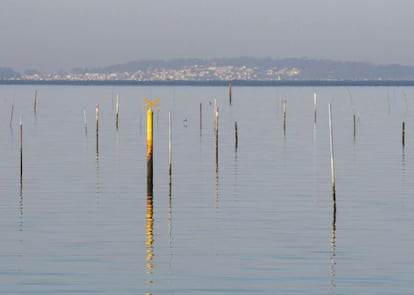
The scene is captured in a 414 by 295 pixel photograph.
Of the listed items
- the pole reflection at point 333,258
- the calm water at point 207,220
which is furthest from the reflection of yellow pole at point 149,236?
the pole reflection at point 333,258

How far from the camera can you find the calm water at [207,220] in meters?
29.0

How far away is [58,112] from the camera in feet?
443

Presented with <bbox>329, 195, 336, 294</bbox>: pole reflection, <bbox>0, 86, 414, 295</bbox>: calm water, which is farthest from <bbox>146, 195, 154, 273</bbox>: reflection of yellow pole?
<bbox>329, 195, 336, 294</bbox>: pole reflection

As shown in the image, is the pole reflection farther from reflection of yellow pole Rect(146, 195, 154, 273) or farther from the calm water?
reflection of yellow pole Rect(146, 195, 154, 273)

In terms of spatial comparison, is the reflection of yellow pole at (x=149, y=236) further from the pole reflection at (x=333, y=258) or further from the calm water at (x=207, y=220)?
the pole reflection at (x=333, y=258)

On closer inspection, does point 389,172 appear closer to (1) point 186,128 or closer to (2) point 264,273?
(2) point 264,273

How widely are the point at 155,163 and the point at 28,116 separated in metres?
61.9

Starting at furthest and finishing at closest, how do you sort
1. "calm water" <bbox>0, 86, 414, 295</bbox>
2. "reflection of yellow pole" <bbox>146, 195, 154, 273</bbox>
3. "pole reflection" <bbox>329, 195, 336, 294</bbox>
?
"reflection of yellow pole" <bbox>146, 195, 154, 273</bbox>
"calm water" <bbox>0, 86, 414, 295</bbox>
"pole reflection" <bbox>329, 195, 336, 294</bbox>

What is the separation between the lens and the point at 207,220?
131 feet

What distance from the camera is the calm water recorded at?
29016mm

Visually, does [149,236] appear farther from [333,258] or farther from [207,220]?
[333,258]

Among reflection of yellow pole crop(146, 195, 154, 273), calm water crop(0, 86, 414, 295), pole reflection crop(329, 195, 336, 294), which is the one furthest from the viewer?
reflection of yellow pole crop(146, 195, 154, 273)

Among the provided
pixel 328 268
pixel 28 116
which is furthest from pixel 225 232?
pixel 28 116

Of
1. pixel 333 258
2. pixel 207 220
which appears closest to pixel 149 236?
pixel 207 220
